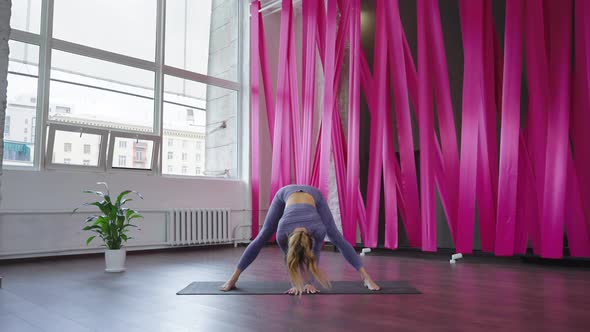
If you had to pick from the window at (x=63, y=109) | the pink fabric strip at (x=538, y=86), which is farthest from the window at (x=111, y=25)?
the pink fabric strip at (x=538, y=86)

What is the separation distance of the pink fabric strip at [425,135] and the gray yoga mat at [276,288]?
137 centimetres

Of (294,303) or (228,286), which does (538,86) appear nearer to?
(294,303)

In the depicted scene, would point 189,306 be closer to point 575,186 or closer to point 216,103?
point 575,186

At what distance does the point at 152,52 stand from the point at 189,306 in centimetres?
420

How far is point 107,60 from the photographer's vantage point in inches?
A: 212

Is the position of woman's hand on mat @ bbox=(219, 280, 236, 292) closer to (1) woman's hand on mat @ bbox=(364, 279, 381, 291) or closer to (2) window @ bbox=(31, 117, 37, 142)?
(1) woman's hand on mat @ bbox=(364, 279, 381, 291)

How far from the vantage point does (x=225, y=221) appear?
20.2 ft

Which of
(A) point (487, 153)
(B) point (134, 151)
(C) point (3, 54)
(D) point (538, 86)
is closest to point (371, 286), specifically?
(A) point (487, 153)

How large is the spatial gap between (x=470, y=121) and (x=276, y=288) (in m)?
2.51

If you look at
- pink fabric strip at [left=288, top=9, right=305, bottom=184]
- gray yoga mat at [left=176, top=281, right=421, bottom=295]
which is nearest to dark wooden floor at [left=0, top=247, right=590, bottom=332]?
gray yoga mat at [left=176, top=281, right=421, bottom=295]

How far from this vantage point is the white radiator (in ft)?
18.5

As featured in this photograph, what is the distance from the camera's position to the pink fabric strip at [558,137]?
3781 mm

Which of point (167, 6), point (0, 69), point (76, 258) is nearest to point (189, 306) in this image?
point (0, 69)

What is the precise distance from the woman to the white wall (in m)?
2.64
